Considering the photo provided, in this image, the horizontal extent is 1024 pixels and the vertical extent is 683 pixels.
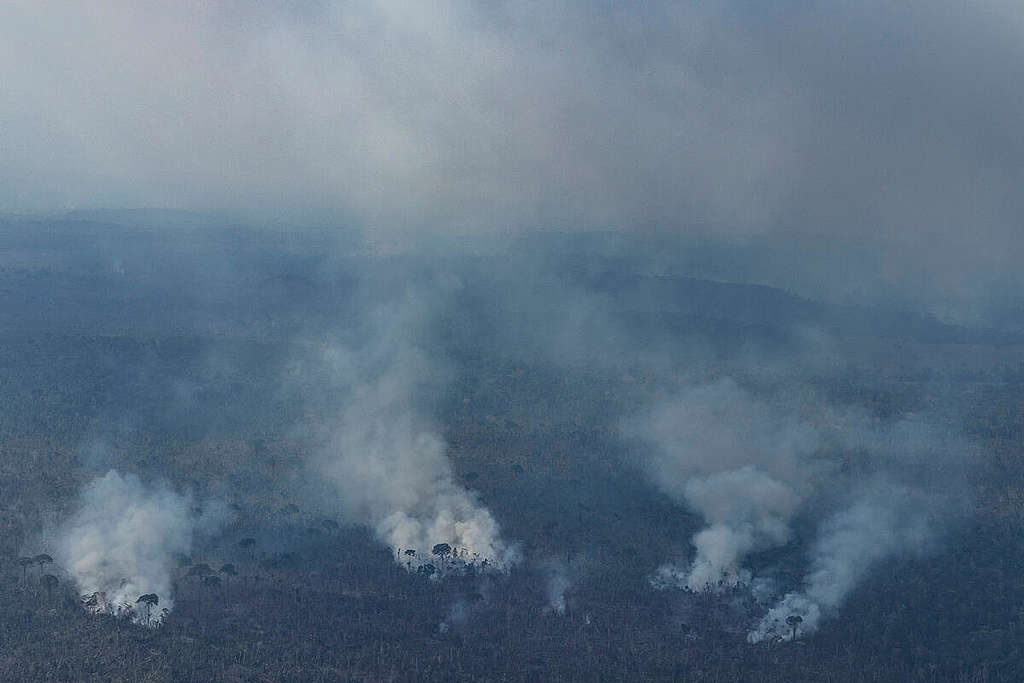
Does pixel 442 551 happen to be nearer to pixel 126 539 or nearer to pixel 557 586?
pixel 557 586

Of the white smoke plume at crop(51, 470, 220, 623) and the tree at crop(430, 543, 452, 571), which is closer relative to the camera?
the white smoke plume at crop(51, 470, 220, 623)

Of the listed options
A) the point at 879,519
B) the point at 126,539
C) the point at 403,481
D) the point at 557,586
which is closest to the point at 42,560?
the point at 126,539

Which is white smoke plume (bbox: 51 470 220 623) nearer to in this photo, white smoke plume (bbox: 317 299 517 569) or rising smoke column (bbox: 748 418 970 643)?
white smoke plume (bbox: 317 299 517 569)

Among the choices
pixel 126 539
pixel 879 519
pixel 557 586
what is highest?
pixel 879 519

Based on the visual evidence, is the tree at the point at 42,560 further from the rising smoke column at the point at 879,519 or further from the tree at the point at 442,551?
the rising smoke column at the point at 879,519

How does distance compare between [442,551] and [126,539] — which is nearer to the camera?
[126,539]

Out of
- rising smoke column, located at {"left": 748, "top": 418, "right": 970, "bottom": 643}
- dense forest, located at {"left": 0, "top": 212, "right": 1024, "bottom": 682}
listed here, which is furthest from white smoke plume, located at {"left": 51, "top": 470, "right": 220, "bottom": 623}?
rising smoke column, located at {"left": 748, "top": 418, "right": 970, "bottom": 643}
